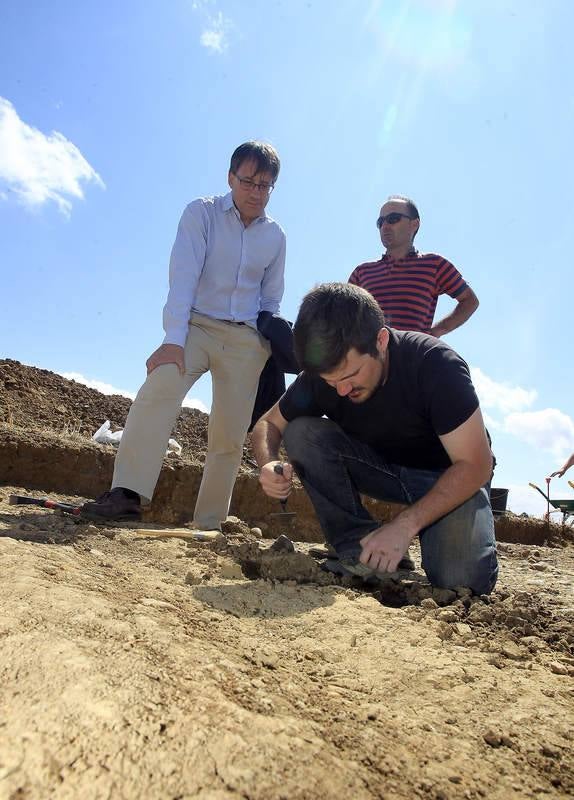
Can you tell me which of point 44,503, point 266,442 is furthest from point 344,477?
point 44,503

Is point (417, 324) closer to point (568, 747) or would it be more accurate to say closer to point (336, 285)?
point (336, 285)

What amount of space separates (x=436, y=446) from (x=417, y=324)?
1134 millimetres

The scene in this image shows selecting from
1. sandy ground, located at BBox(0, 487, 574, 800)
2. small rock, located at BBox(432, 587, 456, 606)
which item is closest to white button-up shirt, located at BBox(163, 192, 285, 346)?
sandy ground, located at BBox(0, 487, 574, 800)

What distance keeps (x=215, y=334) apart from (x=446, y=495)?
165 centimetres

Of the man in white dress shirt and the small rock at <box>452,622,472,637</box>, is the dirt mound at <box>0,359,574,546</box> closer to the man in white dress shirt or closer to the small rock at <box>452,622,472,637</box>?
the man in white dress shirt

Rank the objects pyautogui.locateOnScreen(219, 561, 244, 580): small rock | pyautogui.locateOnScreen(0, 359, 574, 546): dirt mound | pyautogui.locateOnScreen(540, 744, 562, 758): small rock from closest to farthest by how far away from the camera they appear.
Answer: pyautogui.locateOnScreen(540, 744, 562, 758): small rock
pyautogui.locateOnScreen(219, 561, 244, 580): small rock
pyautogui.locateOnScreen(0, 359, 574, 546): dirt mound

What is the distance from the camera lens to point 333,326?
7.43 feet

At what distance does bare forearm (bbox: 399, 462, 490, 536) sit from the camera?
7.35 ft

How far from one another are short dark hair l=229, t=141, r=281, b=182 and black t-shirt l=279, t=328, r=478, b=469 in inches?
44.0

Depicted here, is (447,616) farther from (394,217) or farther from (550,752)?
(394,217)

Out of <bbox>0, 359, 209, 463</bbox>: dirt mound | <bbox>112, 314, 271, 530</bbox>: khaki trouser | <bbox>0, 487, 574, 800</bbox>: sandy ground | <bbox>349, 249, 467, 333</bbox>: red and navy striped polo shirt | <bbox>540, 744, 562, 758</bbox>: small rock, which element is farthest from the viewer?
<bbox>0, 359, 209, 463</bbox>: dirt mound

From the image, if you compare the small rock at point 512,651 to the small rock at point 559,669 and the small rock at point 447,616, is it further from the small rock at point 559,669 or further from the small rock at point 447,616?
the small rock at point 447,616

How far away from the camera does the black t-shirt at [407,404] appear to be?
232 centimetres

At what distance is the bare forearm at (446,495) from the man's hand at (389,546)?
0.9 inches
